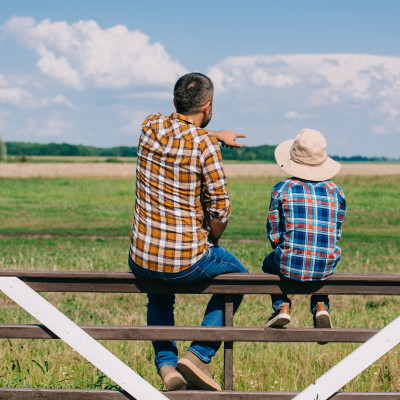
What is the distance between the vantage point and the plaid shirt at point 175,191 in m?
3.12

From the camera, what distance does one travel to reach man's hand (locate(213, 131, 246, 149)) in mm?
3430

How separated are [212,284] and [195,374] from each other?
1.69 ft

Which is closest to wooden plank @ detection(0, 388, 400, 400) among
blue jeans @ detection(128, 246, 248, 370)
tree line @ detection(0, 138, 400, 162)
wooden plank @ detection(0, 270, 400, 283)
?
blue jeans @ detection(128, 246, 248, 370)

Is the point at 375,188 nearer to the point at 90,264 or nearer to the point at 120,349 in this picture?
the point at 90,264

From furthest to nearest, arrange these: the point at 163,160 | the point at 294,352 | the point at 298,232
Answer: the point at 294,352
the point at 298,232
the point at 163,160

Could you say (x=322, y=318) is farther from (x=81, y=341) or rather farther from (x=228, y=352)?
(x=81, y=341)

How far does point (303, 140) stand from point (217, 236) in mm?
786

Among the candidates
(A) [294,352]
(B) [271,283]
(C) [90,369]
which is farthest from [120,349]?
(B) [271,283]

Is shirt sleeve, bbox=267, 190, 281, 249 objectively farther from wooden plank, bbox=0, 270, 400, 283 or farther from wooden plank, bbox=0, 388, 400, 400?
wooden plank, bbox=0, 388, 400, 400

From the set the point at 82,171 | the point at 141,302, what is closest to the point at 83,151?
the point at 82,171

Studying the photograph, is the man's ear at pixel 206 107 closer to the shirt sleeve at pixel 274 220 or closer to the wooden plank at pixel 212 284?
the shirt sleeve at pixel 274 220

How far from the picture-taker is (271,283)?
3211 mm

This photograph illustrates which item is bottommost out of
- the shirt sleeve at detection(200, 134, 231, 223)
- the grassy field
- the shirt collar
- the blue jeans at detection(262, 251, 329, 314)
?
the grassy field

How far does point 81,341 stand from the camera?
3.13 metres
